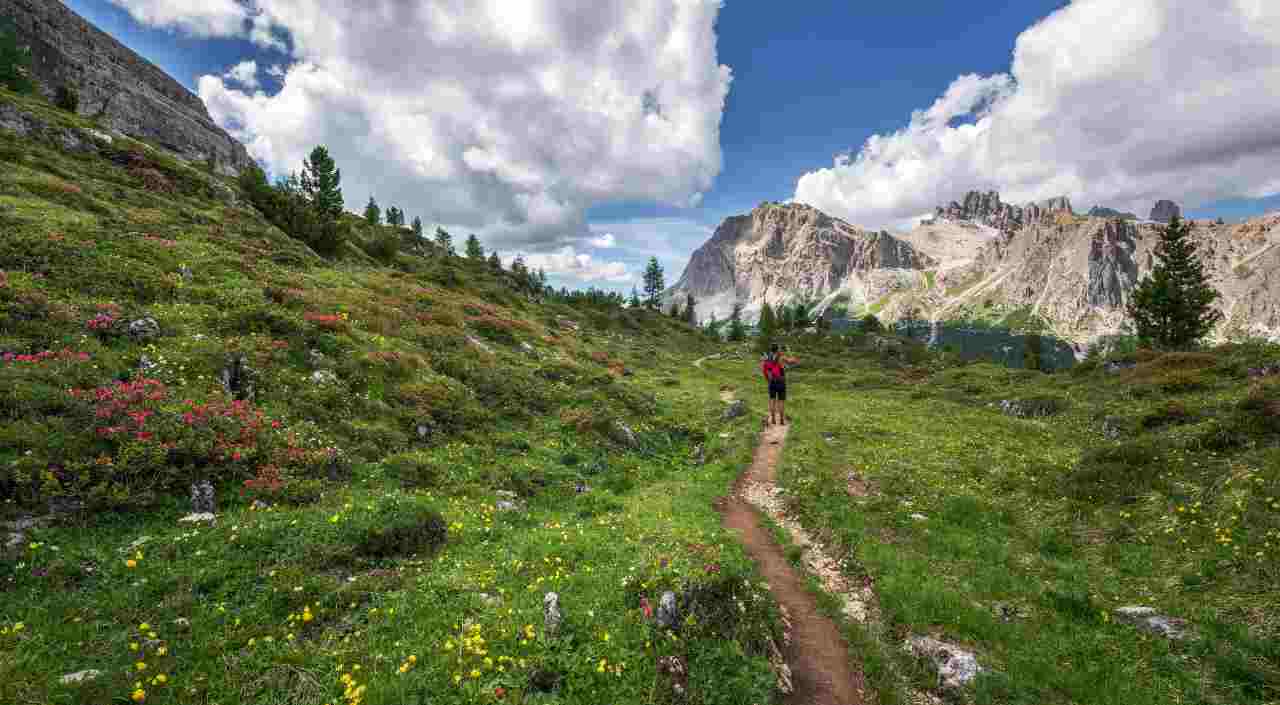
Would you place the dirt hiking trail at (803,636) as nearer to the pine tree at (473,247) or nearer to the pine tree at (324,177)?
the pine tree at (324,177)

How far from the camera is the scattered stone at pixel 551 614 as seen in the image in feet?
30.0

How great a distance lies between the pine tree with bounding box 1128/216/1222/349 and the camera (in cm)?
5578

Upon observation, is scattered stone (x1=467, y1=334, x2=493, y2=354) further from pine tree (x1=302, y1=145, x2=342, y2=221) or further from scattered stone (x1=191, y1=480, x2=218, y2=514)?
pine tree (x1=302, y1=145, x2=342, y2=221)

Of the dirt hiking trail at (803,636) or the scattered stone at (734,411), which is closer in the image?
the dirt hiking trail at (803,636)

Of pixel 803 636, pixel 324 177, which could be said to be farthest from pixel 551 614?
pixel 324 177

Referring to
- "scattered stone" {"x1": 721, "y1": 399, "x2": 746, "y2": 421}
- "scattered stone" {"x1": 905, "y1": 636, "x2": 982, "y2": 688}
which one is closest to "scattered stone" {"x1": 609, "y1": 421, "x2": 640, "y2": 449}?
"scattered stone" {"x1": 721, "y1": 399, "x2": 746, "y2": 421}

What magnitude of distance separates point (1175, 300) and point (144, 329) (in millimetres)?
89177

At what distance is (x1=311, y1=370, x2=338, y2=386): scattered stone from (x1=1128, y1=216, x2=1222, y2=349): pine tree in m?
79.6

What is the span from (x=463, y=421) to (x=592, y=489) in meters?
7.31

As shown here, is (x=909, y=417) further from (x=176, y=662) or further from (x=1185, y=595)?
(x=176, y=662)

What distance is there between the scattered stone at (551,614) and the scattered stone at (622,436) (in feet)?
50.5

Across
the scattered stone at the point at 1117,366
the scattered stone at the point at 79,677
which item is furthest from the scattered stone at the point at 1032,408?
the scattered stone at the point at 79,677

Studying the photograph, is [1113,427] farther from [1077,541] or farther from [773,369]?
[773,369]

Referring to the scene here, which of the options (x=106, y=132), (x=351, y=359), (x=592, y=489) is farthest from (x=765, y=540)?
(x=106, y=132)
